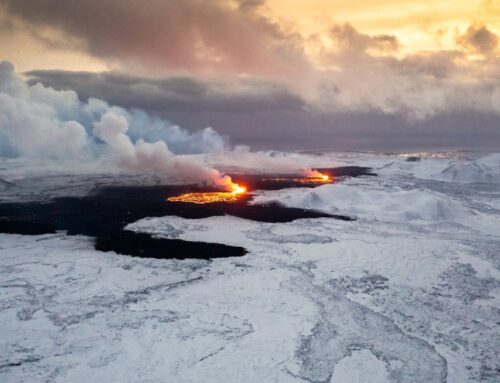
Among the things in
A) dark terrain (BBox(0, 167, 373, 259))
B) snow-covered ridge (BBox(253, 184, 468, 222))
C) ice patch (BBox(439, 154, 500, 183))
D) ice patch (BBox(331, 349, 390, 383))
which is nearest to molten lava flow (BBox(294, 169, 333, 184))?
snow-covered ridge (BBox(253, 184, 468, 222))

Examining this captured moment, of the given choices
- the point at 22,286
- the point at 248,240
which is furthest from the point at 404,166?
the point at 22,286

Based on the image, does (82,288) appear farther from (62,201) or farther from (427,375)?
(62,201)

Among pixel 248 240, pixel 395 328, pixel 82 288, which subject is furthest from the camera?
pixel 248 240

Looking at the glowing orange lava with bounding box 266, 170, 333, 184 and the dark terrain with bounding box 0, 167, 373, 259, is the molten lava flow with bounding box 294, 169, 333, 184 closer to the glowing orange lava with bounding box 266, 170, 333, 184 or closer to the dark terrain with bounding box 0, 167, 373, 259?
the glowing orange lava with bounding box 266, 170, 333, 184

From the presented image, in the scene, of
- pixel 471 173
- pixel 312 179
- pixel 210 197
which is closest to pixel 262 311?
pixel 210 197

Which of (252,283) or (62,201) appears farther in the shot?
(62,201)

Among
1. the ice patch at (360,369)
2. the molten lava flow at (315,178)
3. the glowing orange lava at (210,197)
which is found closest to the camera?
the ice patch at (360,369)

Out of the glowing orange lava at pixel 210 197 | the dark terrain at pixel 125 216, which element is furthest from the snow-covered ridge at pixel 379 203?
the glowing orange lava at pixel 210 197

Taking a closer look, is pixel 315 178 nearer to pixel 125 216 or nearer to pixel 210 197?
pixel 210 197

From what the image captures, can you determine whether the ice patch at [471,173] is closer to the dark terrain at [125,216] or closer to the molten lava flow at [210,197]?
the molten lava flow at [210,197]
